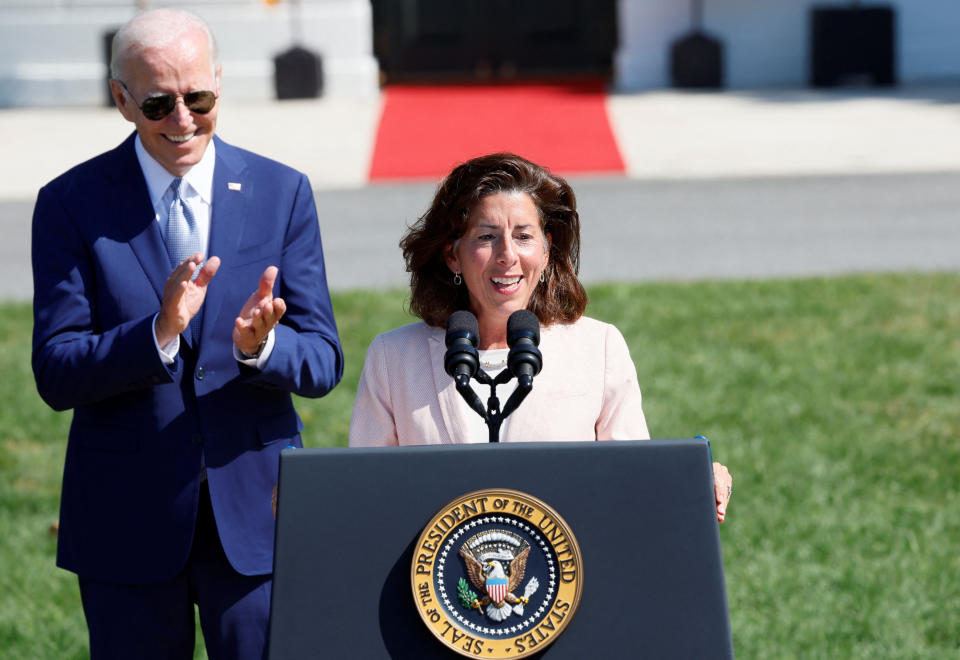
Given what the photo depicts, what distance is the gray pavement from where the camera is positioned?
11.7 metres

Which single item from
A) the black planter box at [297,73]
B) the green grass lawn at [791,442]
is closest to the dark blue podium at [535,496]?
the green grass lawn at [791,442]

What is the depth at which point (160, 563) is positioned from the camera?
3393 mm

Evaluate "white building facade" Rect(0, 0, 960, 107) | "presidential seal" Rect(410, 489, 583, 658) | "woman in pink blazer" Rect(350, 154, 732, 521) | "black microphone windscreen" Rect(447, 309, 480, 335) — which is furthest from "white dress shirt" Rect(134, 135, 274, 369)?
"white building facade" Rect(0, 0, 960, 107)

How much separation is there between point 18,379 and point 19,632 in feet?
11.4

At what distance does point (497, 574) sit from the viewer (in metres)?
2.58

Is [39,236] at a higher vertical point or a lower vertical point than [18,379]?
higher

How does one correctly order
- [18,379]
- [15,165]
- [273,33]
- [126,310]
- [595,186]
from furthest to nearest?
1. [273,33]
2. [15,165]
3. [595,186]
4. [18,379]
5. [126,310]

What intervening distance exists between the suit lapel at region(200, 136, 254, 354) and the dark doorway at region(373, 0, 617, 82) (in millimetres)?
21480

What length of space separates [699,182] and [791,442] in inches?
334

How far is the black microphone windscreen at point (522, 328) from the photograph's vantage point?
279 cm

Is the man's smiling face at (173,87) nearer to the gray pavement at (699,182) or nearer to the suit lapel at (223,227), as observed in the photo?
the suit lapel at (223,227)

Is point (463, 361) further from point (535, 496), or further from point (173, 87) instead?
point (173, 87)

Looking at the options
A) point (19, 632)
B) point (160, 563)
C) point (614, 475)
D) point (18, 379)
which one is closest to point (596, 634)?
point (614, 475)

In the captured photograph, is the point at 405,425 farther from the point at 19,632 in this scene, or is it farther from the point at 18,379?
the point at 18,379
